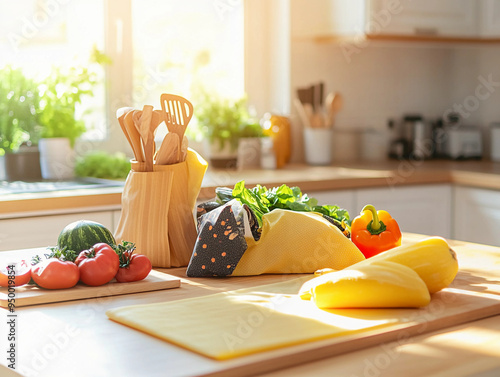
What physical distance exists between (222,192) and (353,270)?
44cm

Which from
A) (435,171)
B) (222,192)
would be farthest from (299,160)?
(222,192)

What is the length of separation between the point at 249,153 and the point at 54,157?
89cm

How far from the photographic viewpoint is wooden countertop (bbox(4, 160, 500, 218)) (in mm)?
2195

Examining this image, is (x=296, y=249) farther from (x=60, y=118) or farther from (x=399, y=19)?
(x=399, y=19)

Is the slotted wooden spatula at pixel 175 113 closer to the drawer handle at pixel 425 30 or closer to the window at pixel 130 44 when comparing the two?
the window at pixel 130 44

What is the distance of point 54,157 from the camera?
108 inches

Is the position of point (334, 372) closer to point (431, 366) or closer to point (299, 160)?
point (431, 366)

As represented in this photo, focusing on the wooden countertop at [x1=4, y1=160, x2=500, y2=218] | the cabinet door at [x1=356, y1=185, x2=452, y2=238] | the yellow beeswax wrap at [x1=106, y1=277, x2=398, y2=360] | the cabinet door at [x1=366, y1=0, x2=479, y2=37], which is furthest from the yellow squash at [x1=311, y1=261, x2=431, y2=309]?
the cabinet door at [x1=366, y1=0, x2=479, y2=37]

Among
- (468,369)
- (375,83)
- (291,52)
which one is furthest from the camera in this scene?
(375,83)

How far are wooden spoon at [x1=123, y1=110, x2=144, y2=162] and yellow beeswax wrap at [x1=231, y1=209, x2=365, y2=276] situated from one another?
28 centimetres

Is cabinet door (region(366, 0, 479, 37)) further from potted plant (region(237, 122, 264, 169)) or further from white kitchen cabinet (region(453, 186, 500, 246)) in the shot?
white kitchen cabinet (region(453, 186, 500, 246))

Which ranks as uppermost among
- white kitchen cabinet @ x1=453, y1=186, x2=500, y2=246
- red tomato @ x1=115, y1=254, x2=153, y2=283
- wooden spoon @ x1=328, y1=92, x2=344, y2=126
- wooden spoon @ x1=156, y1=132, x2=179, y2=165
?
wooden spoon @ x1=328, y1=92, x2=344, y2=126

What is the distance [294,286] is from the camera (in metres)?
1.22

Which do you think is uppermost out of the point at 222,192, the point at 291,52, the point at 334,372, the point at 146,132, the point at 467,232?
the point at 291,52
